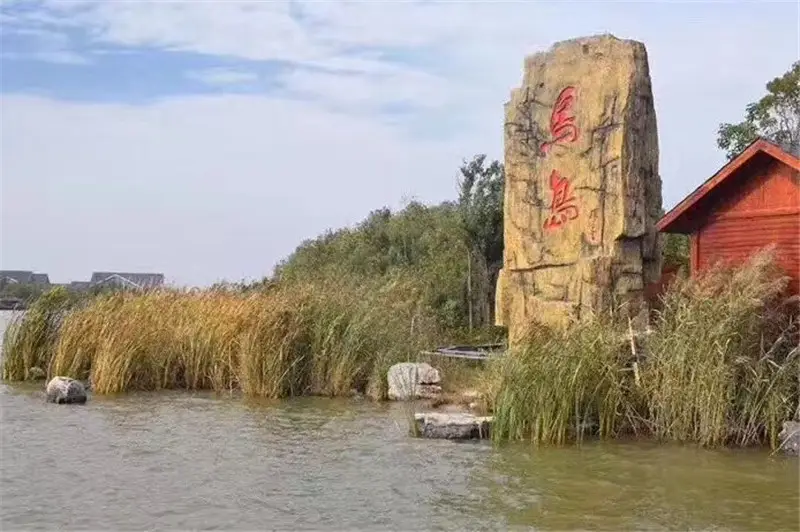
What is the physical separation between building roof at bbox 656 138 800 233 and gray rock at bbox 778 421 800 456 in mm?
2858

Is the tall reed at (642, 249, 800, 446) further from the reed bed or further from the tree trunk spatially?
the tree trunk

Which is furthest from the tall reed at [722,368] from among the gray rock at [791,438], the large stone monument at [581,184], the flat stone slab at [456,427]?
the flat stone slab at [456,427]

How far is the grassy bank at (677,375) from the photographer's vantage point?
8.45 m

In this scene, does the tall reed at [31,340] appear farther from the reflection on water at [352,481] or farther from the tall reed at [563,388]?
the tall reed at [563,388]

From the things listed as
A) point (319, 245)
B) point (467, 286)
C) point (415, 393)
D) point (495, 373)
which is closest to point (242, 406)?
point (415, 393)

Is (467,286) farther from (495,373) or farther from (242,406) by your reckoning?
(495,373)

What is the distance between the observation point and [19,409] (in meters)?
11.0

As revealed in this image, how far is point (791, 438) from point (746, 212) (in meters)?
3.37

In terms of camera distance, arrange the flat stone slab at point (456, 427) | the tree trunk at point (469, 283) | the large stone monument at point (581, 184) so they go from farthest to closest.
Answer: the tree trunk at point (469, 283)
the large stone monument at point (581, 184)
the flat stone slab at point (456, 427)

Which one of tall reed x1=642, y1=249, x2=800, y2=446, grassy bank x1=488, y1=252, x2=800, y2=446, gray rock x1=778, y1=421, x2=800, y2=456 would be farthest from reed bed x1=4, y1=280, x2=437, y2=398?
gray rock x1=778, y1=421, x2=800, y2=456

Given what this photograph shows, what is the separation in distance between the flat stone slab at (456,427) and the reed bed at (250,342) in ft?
10.4

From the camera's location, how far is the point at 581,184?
11.2 m

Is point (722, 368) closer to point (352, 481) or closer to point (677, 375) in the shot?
point (677, 375)

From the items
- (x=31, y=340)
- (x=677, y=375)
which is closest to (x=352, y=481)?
(x=677, y=375)
